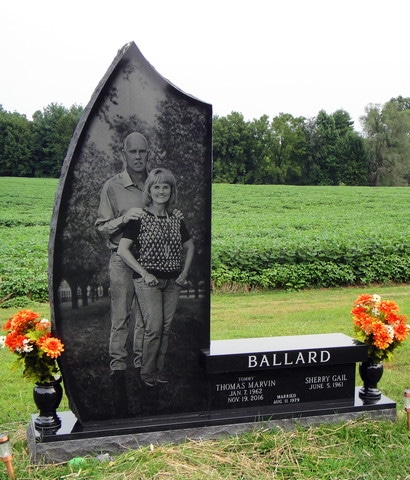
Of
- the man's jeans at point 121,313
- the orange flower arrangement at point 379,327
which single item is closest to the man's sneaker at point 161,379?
the man's jeans at point 121,313

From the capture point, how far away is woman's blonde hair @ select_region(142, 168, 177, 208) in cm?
472

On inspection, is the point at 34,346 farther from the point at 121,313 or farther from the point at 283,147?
the point at 283,147

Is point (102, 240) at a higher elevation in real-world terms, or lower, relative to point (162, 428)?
higher

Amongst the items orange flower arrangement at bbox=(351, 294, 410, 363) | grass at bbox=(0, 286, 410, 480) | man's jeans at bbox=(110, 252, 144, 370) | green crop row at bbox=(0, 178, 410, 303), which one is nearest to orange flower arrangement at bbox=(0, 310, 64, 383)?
man's jeans at bbox=(110, 252, 144, 370)

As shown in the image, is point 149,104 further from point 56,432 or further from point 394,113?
point 394,113

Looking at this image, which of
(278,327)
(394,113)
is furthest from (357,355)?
(394,113)

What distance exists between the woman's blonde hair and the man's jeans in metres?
0.53

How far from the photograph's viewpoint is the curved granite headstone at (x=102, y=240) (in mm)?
4559

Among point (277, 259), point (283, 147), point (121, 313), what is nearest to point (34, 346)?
point (121, 313)

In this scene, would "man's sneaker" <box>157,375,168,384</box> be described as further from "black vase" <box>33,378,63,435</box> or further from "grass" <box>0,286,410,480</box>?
Answer: "black vase" <box>33,378,63,435</box>

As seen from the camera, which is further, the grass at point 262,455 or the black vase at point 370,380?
the black vase at point 370,380

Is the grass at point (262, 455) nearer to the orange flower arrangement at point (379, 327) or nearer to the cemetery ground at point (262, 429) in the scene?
the cemetery ground at point (262, 429)

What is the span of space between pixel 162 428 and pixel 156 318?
0.90 meters

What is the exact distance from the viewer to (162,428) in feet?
15.8
